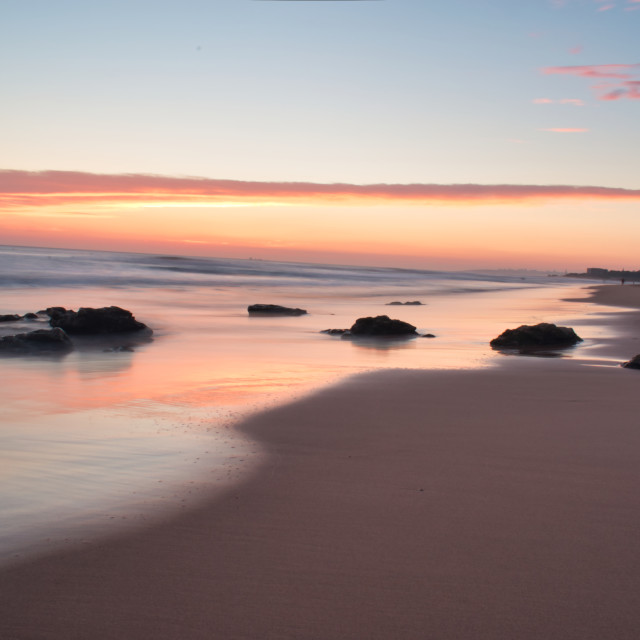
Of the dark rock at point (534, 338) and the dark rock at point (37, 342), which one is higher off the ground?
the dark rock at point (534, 338)

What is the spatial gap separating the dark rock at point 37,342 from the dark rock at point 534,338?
710 centimetres

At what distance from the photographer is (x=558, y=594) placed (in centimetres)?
263

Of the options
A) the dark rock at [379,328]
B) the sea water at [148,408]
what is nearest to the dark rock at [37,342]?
the sea water at [148,408]

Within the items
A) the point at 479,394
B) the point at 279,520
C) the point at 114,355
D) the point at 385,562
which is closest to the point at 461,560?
the point at 385,562

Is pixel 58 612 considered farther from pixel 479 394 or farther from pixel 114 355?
pixel 114 355

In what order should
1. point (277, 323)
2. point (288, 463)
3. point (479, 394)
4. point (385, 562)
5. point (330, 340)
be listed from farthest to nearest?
point (277, 323) < point (330, 340) < point (479, 394) < point (288, 463) < point (385, 562)

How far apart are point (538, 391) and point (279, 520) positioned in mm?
4334

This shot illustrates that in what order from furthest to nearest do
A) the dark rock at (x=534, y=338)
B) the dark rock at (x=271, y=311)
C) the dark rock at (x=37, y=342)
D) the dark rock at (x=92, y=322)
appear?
the dark rock at (x=271, y=311) < the dark rock at (x=92, y=322) < the dark rock at (x=534, y=338) < the dark rock at (x=37, y=342)

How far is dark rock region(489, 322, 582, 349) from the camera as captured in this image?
11.3 meters

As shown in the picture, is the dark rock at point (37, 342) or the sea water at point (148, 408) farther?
the dark rock at point (37, 342)

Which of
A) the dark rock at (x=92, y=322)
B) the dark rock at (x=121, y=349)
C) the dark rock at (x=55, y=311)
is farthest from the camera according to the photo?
the dark rock at (x=55, y=311)

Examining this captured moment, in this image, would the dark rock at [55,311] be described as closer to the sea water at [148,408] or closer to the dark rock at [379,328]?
the sea water at [148,408]

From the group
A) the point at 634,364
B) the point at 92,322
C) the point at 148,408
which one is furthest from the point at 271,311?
the point at 148,408

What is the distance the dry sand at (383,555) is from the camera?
2.45 metres
